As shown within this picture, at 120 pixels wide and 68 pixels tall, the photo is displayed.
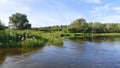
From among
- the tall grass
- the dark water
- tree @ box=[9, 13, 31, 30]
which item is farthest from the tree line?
the dark water

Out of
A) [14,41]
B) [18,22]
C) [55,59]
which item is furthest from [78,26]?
[55,59]

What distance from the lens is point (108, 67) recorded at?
12.7 metres

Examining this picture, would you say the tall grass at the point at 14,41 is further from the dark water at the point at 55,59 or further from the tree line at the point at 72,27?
the tree line at the point at 72,27

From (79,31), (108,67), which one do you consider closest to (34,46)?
(108,67)

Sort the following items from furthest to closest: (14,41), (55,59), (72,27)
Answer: (72,27) < (14,41) < (55,59)

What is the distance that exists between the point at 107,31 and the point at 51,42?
66.3 m

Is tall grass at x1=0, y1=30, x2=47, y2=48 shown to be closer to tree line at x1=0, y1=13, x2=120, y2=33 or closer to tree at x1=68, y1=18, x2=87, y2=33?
tree line at x1=0, y1=13, x2=120, y2=33

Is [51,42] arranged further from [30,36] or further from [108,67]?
[108,67]

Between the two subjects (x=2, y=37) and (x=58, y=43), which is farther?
(x=58, y=43)

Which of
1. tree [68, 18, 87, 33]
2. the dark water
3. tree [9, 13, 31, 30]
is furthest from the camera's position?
tree [68, 18, 87, 33]

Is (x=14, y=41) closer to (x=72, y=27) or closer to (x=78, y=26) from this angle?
(x=72, y=27)

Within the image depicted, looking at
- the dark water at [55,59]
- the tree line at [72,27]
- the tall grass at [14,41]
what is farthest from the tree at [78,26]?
the dark water at [55,59]

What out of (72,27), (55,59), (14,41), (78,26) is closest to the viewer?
(55,59)

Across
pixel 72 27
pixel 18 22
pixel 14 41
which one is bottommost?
pixel 14 41
